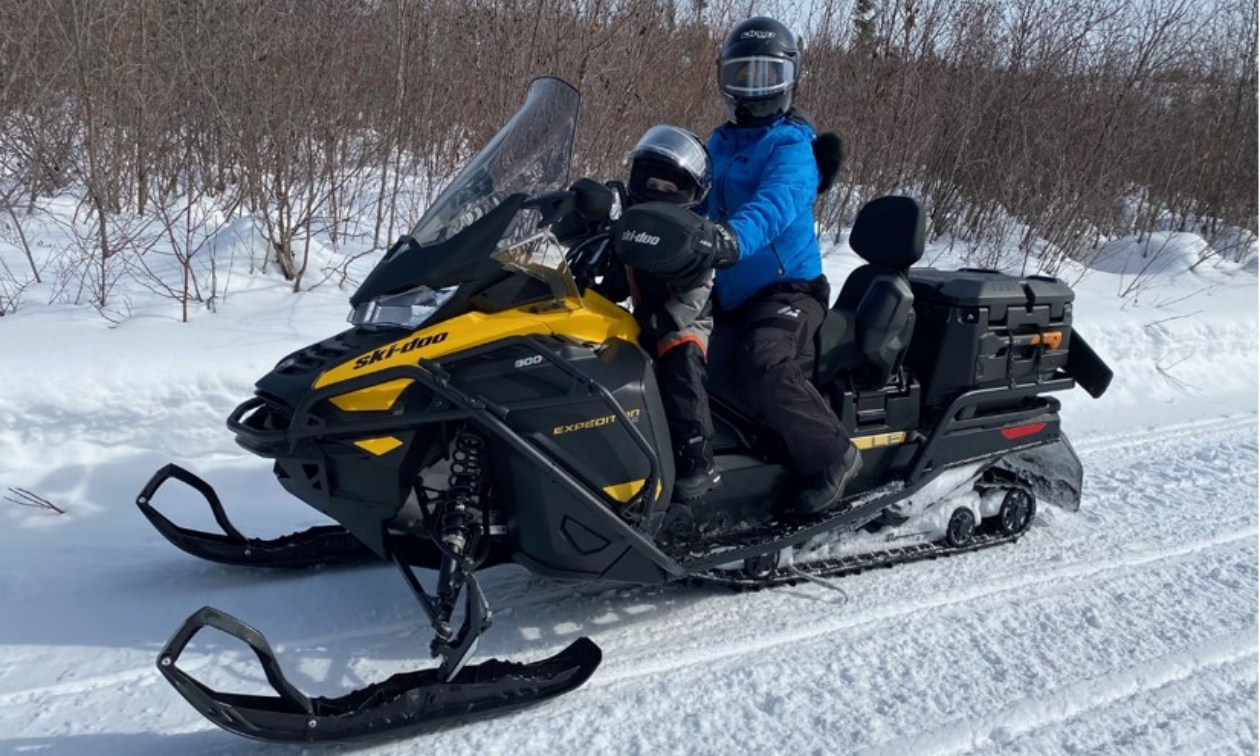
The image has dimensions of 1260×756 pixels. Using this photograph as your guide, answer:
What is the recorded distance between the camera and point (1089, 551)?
371 centimetres

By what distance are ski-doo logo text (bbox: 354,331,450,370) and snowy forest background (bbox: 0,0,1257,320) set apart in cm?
298

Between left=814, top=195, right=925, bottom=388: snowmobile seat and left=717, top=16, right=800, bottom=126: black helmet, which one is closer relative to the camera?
left=717, top=16, right=800, bottom=126: black helmet

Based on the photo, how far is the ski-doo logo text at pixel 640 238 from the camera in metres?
2.66

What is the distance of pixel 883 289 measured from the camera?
11.2 feet

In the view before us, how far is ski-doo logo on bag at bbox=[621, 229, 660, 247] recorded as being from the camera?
8.73 ft

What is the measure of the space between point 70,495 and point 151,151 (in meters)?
3.11

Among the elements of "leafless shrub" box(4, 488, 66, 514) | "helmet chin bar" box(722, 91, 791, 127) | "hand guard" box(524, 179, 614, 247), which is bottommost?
"leafless shrub" box(4, 488, 66, 514)

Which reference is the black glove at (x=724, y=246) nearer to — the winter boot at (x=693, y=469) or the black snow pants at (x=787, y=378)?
the black snow pants at (x=787, y=378)

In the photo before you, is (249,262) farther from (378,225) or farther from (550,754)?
(550,754)

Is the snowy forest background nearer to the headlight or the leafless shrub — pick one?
A: the leafless shrub

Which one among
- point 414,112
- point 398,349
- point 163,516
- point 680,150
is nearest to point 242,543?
point 163,516

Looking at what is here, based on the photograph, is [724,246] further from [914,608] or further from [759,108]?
[914,608]

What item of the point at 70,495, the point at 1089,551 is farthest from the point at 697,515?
the point at 70,495

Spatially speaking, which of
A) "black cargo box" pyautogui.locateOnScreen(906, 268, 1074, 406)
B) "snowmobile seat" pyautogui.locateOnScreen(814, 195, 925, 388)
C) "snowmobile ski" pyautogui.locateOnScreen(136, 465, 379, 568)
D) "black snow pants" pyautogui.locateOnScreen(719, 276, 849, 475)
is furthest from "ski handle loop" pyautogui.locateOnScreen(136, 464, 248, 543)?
"black cargo box" pyautogui.locateOnScreen(906, 268, 1074, 406)
